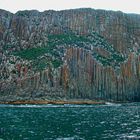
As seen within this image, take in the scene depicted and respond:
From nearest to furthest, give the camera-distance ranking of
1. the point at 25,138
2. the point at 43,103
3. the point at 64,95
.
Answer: the point at 25,138 → the point at 43,103 → the point at 64,95

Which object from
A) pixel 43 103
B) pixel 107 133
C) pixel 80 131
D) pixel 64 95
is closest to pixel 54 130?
pixel 80 131

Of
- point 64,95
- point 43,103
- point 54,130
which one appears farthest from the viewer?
point 64,95

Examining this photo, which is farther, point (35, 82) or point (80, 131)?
point (35, 82)

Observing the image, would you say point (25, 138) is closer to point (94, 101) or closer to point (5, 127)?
point (5, 127)

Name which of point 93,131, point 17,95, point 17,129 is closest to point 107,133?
point 93,131

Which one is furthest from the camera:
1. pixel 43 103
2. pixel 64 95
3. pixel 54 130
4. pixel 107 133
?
pixel 64 95

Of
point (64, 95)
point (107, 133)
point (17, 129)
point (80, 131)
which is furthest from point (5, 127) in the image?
point (64, 95)

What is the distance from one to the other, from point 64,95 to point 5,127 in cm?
11797

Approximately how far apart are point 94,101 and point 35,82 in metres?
29.5

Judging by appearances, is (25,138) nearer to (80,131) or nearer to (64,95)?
(80,131)

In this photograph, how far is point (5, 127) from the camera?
3142 inches

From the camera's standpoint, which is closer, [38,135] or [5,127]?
[38,135]

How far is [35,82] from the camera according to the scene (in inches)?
7844

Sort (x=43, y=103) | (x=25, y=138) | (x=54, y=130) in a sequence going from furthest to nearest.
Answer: (x=43, y=103), (x=54, y=130), (x=25, y=138)
